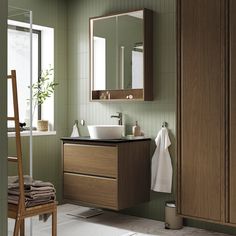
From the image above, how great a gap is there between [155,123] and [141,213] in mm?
930

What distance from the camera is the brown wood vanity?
12.0 ft

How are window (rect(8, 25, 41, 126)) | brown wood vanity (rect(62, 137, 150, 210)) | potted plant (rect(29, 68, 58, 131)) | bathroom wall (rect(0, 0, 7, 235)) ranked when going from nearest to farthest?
bathroom wall (rect(0, 0, 7, 235)) → window (rect(8, 25, 41, 126)) → brown wood vanity (rect(62, 137, 150, 210)) → potted plant (rect(29, 68, 58, 131))

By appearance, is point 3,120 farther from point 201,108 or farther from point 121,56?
point 121,56

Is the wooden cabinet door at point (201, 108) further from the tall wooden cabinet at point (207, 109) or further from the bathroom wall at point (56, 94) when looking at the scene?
the bathroom wall at point (56, 94)

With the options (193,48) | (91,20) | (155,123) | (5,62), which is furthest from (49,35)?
(5,62)

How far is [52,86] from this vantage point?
14.7ft

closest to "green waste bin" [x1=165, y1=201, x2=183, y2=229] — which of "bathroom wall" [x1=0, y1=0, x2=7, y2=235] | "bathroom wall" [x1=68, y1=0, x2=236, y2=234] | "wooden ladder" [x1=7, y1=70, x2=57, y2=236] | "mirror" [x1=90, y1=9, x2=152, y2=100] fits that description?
"bathroom wall" [x1=68, y1=0, x2=236, y2=234]

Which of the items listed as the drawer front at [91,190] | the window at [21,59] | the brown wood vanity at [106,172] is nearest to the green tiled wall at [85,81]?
the brown wood vanity at [106,172]

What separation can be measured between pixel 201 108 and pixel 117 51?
129 cm

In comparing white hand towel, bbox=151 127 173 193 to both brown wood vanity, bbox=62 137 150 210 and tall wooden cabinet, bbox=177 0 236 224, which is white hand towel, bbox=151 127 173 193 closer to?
brown wood vanity, bbox=62 137 150 210

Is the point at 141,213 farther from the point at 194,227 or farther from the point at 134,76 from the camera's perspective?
the point at 134,76

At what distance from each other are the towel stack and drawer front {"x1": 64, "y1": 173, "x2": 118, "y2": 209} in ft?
3.10

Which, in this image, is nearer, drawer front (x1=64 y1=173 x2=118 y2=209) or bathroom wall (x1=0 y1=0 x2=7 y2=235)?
bathroom wall (x1=0 y1=0 x2=7 y2=235)

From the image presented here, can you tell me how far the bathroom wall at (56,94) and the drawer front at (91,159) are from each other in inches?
17.5
